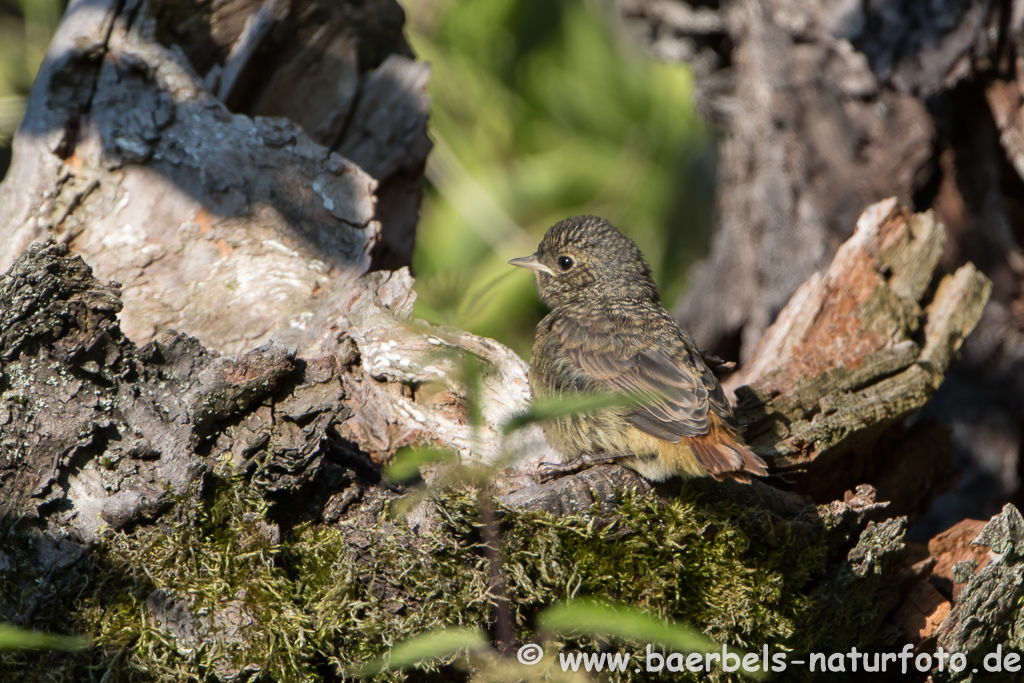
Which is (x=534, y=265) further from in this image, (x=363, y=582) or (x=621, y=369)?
(x=363, y=582)

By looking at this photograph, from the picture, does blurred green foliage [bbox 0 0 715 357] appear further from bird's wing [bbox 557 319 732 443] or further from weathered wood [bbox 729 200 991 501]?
bird's wing [bbox 557 319 732 443]

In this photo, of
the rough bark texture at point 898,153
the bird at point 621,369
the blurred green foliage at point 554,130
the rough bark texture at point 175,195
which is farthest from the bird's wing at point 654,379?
the blurred green foliage at point 554,130

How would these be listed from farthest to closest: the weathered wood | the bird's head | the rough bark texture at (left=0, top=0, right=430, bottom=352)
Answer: the bird's head → the rough bark texture at (left=0, top=0, right=430, bottom=352) → the weathered wood

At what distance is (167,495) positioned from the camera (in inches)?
91.3

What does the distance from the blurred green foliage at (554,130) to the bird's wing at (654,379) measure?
324cm

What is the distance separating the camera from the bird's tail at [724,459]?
2633 millimetres

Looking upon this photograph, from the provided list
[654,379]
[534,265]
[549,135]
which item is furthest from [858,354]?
[549,135]

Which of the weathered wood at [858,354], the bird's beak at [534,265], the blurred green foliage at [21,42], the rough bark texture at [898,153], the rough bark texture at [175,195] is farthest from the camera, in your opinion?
the blurred green foliage at [21,42]

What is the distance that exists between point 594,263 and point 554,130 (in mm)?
3974


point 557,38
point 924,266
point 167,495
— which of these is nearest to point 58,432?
point 167,495

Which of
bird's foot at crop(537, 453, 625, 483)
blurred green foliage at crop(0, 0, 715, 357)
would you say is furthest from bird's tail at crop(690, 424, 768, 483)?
blurred green foliage at crop(0, 0, 715, 357)

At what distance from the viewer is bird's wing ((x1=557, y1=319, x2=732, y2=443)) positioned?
9.37 feet

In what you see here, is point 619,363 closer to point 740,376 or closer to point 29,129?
point 740,376

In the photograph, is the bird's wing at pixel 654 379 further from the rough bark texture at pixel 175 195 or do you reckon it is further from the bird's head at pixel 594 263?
the rough bark texture at pixel 175 195
